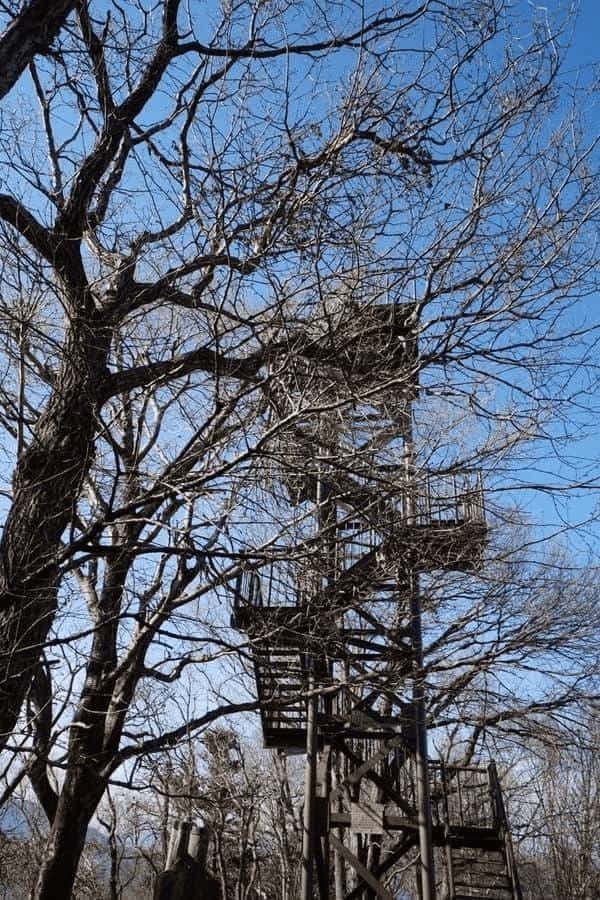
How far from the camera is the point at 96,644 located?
7875 mm

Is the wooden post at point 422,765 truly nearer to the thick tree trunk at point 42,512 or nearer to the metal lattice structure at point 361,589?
the metal lattice structure at point 361,589

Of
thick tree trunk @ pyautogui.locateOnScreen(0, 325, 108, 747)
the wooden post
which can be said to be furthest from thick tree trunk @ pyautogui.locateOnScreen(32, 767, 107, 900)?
thick tree trunk @ pyautogui.locateOnScreen(0, 325, 108, 747)

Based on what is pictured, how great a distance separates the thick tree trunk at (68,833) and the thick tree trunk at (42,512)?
351 centimetres

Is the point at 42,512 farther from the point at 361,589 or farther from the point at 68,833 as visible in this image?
the point at 68,833

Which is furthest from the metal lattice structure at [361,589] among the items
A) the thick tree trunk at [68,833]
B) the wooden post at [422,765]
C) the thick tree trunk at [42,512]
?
the thick tree trunk at [68,833]

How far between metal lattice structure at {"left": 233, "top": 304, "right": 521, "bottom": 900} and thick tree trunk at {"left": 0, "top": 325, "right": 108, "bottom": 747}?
1197 millimetres

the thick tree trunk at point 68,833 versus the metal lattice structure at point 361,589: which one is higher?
the metal lattice structure at point 361,589

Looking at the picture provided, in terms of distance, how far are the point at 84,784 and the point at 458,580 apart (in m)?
4.21

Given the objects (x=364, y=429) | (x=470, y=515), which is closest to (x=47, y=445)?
(x=364, y=429)

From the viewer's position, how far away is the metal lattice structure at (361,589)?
13.5 feet

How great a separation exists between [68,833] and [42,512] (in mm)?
4324

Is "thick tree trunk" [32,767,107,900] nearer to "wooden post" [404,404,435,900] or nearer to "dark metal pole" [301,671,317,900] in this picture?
"dark metal pole" [301,671,317,900]

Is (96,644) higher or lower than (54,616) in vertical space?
higher

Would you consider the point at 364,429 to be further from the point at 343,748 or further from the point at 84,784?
the point at 343,748
